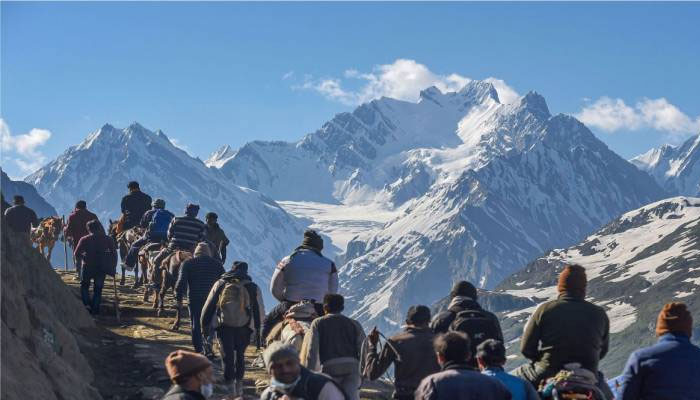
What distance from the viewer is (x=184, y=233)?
27781 millimetres

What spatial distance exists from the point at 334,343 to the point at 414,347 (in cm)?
115

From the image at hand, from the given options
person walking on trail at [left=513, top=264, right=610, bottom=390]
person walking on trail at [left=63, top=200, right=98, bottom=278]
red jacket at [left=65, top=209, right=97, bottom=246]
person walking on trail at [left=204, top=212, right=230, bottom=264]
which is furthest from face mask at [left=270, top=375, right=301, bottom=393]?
red jacket at [left=65, top=209, right=97, bottom=246]

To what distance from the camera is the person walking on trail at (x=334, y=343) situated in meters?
15.1

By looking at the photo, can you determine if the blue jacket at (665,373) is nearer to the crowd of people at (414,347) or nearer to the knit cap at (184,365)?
the crowd of people at (414,347)

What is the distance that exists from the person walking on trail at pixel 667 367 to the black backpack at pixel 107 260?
17.3m

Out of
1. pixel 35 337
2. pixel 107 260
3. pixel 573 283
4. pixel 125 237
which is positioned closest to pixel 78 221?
pixel 125 237

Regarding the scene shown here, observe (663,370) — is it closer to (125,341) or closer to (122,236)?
(125,341)

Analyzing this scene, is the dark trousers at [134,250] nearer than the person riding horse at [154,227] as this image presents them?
No

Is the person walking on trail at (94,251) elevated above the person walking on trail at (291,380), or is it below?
above

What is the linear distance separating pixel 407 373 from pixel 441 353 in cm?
381

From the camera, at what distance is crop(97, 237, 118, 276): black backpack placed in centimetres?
2727

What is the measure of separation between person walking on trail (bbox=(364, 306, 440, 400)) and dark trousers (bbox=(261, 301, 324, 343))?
2.48 metres

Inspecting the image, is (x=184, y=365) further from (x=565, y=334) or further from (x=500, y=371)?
(x=565, y=334)

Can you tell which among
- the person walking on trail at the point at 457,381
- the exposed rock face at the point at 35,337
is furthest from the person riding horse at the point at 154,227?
the person walking on trail at the point at 457,381
